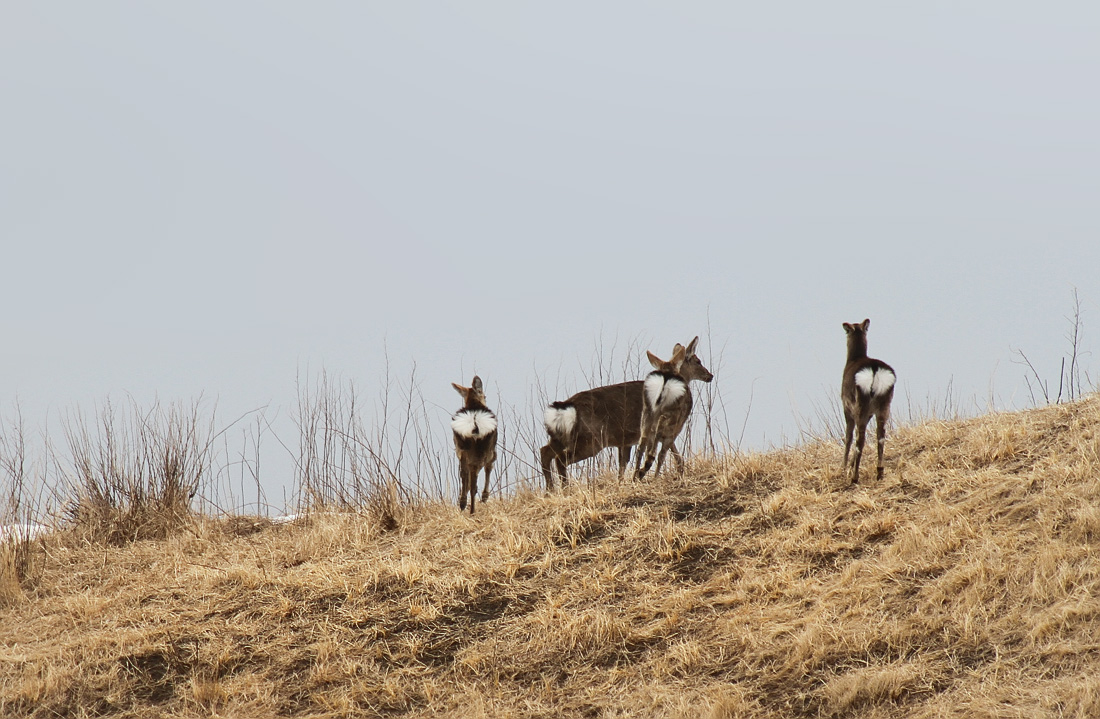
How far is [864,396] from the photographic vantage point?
786 cm

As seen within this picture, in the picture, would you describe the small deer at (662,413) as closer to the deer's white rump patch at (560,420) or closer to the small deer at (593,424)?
the small deer at (593,424)

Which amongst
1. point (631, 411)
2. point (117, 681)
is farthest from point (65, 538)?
point (631, 411)

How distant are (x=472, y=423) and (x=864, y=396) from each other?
11.5ft

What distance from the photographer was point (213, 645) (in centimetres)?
730

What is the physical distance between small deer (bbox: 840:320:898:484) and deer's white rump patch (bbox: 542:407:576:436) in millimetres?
2770

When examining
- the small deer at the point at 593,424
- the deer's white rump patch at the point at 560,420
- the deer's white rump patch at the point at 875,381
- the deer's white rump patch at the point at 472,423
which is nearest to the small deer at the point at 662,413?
the small deer at the point at 593,424

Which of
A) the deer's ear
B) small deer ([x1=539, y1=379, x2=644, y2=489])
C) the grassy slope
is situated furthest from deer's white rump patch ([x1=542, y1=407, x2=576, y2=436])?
the deer's ear

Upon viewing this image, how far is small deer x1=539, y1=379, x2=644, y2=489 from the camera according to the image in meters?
10.0

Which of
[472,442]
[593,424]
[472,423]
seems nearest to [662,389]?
[593,424]

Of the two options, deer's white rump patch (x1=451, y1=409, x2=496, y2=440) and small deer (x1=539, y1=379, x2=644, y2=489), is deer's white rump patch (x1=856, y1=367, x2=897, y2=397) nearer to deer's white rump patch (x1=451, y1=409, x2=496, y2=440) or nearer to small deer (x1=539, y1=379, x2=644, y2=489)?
small deer (x1=539, y1=379, x2=644, y2=489)

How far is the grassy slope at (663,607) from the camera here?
5.80 meters

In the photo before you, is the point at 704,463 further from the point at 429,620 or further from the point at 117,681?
the point at 117,681

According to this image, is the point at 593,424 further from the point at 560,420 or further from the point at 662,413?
the point at 662,413

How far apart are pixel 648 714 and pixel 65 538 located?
25.7 feet
